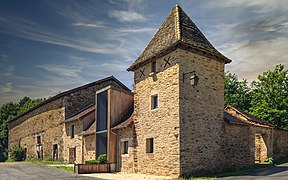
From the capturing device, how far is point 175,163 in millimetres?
15180

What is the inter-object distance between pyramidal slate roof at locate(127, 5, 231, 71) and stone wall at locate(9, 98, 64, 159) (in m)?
14.7

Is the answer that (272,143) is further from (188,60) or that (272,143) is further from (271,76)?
(188,60)

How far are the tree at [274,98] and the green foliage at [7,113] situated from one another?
36700 millimetres

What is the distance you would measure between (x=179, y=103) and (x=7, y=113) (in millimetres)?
46576

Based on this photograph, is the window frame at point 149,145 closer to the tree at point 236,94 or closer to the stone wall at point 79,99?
the stone wall at point 79,99

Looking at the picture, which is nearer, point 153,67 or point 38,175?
point 38,175

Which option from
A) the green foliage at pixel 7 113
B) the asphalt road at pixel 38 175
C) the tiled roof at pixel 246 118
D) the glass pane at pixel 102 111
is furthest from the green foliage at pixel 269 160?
the green foliage at pixel 7 113

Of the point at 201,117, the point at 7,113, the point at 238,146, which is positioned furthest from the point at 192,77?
the point at 7,113

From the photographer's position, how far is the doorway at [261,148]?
21.7 meters

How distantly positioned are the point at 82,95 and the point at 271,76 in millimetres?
17786

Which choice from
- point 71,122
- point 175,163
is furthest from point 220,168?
point 71,122

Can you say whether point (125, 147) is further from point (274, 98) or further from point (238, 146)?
point (274, 98)

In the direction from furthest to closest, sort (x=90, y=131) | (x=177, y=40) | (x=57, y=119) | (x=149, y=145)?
(x=57, y=119) → (x=90, y=131) → (x=149, y=145) → (x=177, y=40)

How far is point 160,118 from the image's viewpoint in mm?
16750
